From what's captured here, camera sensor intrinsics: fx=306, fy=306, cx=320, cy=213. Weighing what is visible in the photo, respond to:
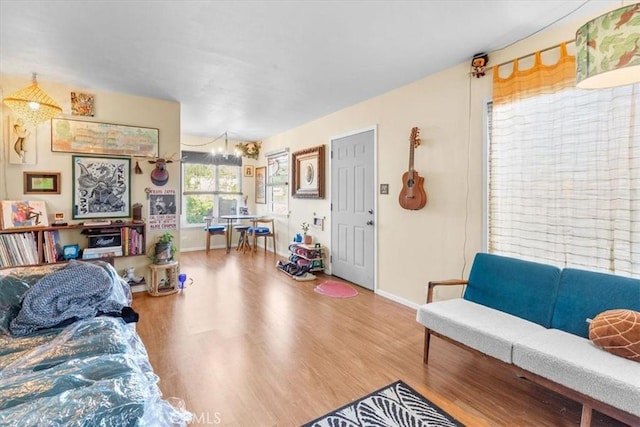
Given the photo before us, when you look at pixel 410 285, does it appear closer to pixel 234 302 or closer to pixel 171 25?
pixel 234 302

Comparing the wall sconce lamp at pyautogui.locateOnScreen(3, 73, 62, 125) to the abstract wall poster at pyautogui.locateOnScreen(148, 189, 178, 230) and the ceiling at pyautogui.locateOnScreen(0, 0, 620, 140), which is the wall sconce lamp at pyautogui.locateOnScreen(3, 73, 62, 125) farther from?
the abstract wall poster at pyautogui.locateOnScreen(148, 189, 178, 230)

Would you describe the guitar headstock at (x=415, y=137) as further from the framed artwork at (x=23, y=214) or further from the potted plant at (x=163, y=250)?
the framed artwork at (x=23, y=214)

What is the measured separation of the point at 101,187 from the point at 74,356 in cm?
285

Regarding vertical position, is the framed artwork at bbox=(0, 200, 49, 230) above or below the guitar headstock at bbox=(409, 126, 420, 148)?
below

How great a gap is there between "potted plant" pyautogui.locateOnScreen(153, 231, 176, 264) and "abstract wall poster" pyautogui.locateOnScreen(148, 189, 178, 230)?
181 mm

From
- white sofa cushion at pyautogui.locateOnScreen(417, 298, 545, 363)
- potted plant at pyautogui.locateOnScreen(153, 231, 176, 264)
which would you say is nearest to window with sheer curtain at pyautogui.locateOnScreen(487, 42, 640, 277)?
white sofa cushion at pyautogui.locateOnScreen(417, 298, 545, 363)

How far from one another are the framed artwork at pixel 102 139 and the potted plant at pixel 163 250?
1081 mm

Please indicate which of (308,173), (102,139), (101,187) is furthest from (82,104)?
(308,173)

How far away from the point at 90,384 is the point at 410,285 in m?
3.02

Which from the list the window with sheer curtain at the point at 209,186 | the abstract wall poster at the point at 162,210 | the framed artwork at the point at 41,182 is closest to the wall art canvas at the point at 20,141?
the framed artwork at the point at 41,182

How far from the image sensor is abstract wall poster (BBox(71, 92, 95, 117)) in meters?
3.45

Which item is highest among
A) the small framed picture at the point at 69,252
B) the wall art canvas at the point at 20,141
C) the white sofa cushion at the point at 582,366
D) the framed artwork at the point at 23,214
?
the wall art canvas at the point at 20,141

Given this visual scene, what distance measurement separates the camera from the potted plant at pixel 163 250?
3836 mm

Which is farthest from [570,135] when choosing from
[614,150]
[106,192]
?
[106,192]
